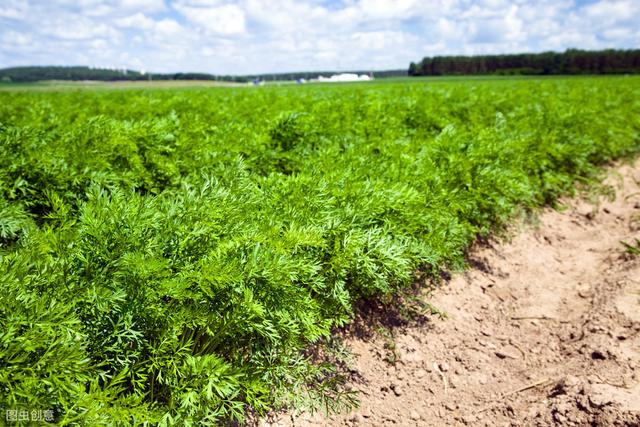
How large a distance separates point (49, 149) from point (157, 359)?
8.02ft

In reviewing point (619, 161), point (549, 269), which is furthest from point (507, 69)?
point (549, 269)

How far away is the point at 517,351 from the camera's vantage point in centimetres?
373

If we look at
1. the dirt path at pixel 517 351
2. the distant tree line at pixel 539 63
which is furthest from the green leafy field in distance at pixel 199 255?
the distant tree line at pixel 539 63

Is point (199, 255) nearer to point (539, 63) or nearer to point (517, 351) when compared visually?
point (517, 351)

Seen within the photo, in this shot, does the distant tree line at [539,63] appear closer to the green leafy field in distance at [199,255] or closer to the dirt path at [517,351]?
the dirt path at [517,351]

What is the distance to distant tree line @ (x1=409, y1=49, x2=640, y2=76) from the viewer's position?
7871 cm

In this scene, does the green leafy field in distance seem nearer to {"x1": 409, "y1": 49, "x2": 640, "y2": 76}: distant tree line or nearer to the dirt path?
the dirt path

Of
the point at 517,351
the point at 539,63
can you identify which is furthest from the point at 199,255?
the point at 539,63

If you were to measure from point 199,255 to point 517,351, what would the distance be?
2.63m

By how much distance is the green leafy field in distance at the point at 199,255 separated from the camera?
2018mm

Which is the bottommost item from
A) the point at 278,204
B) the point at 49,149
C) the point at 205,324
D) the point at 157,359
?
the point at 157,359

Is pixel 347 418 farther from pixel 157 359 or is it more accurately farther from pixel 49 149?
pixel 49 149

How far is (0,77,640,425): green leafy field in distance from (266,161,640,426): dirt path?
384 millimetres

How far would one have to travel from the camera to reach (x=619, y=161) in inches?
380
